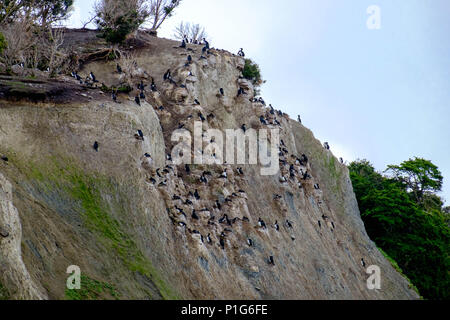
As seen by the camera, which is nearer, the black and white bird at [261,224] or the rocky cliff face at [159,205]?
the rocky cliff face at [159,205]

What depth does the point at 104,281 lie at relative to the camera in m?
21.0

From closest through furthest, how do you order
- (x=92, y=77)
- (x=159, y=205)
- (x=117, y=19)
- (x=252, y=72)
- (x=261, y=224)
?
(x=159, y=205)
(x=261, y=224)
(x=92, y=77)
(x=117, y=19)
(x=252, y=72)

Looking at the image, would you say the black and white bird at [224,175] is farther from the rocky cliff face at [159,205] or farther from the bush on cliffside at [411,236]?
the bush on cliffside at [411,236]

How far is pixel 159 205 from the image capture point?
28.2 m

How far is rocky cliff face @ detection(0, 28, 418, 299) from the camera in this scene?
21094mm

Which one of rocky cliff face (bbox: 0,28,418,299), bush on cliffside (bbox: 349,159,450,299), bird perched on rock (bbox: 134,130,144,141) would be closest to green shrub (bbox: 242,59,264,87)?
rocky cliff face (bbox: 0,28,418,299)

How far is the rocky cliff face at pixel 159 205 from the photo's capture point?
21.1 meters

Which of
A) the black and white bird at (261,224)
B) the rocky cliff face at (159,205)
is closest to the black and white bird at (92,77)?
the rocky cliff face at (159,205)

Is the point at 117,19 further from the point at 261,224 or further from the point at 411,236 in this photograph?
the point at 411,236

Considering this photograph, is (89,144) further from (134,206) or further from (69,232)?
(69,232)

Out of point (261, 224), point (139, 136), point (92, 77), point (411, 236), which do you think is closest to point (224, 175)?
point (261, 224)

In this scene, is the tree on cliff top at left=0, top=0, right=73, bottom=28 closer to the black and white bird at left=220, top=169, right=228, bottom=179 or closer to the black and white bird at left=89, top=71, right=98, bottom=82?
the black and white bird at left=89, top=71, right=98, bottom=82
